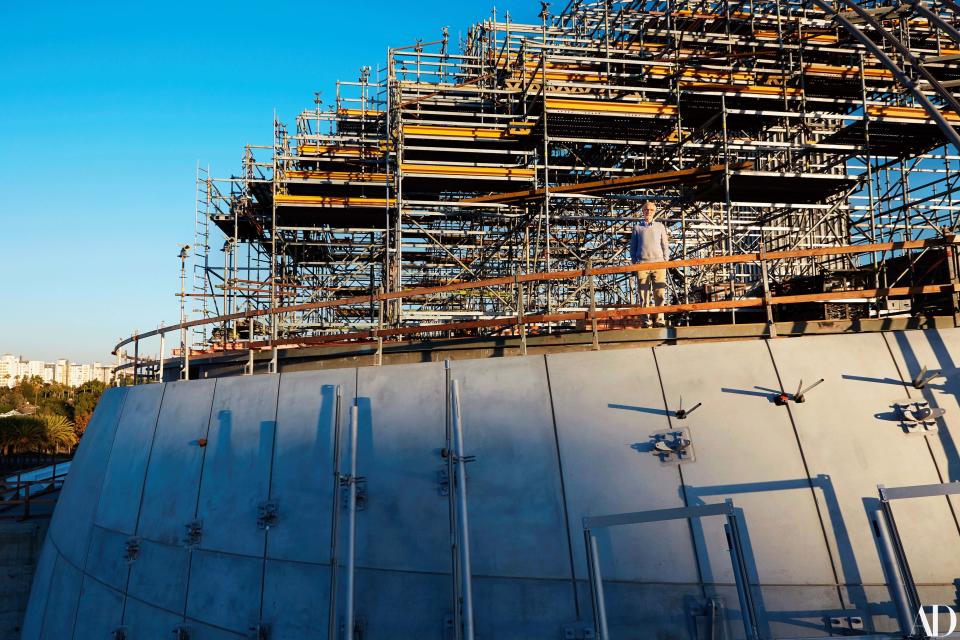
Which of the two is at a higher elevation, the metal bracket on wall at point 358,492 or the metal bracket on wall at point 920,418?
the metal bracket on wall at point 920,418

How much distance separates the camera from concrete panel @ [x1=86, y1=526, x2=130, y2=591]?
9660 mm

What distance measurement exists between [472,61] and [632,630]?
24796mm

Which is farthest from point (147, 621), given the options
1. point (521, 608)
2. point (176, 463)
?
point (521, 608)

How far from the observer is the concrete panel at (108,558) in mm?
9660

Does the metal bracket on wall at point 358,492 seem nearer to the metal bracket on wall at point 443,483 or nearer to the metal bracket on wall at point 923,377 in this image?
the metal bracket on wall at point 443,483

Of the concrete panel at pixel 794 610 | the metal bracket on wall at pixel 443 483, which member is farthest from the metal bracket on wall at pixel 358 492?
the concrete panel at pixel 794 610

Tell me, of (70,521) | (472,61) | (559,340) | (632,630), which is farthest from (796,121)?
(70,521)

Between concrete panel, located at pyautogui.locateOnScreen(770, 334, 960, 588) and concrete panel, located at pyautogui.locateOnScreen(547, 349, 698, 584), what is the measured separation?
4.72ft

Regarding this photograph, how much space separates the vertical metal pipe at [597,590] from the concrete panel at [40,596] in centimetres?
896

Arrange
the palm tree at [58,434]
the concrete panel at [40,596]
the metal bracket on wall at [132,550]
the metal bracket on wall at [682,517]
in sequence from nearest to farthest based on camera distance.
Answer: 1. the metal bracket on wall at [682,517]
2. the metal bracket on wall at [132,550]
3. the concrete panel at [40,596]
4. the palm tree at [58,434]

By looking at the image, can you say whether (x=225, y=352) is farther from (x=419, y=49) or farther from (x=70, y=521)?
(x=419, y=49)

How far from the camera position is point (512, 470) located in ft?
25.8

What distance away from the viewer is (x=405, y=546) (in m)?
7.76

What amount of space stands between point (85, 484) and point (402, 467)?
654 cm
